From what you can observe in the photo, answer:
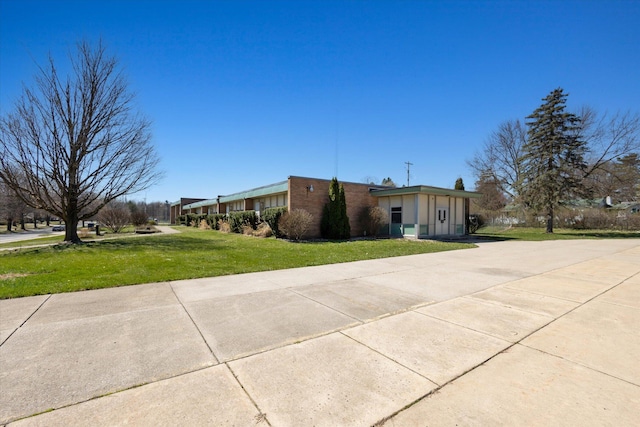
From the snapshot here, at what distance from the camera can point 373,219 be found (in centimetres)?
2105

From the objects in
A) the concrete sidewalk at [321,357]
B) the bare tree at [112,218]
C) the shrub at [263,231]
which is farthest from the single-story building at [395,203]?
the bare tree at [112,218]

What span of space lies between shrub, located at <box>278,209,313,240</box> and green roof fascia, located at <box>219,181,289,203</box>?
2170 millimetres

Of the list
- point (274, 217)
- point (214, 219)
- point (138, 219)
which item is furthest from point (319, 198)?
point (138, 219)

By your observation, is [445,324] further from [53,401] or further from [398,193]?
[398,193]

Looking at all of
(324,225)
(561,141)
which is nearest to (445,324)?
(324,225)

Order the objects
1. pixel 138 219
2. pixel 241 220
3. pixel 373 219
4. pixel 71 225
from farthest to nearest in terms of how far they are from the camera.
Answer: pixel 138 219, pixel 241 220, pixel 373 219, pixel 71 225

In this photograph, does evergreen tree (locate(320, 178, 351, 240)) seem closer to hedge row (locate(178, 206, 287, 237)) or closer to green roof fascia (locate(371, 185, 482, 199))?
hedge row (locate(178, 206, 287, 237))

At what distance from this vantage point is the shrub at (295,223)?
17.8 m

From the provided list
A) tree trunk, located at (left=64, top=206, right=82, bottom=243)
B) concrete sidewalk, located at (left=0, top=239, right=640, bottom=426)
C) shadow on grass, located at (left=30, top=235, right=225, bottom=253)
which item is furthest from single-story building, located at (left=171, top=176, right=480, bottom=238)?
concrete sidewalk, located at (left=0, top=239, right=640, bottom=426)

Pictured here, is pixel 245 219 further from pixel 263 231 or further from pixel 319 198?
pixel 319 198

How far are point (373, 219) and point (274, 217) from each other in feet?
23.6

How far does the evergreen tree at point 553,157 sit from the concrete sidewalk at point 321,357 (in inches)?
993

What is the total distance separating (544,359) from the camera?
10.3 ft

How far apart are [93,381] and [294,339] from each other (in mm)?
2042
